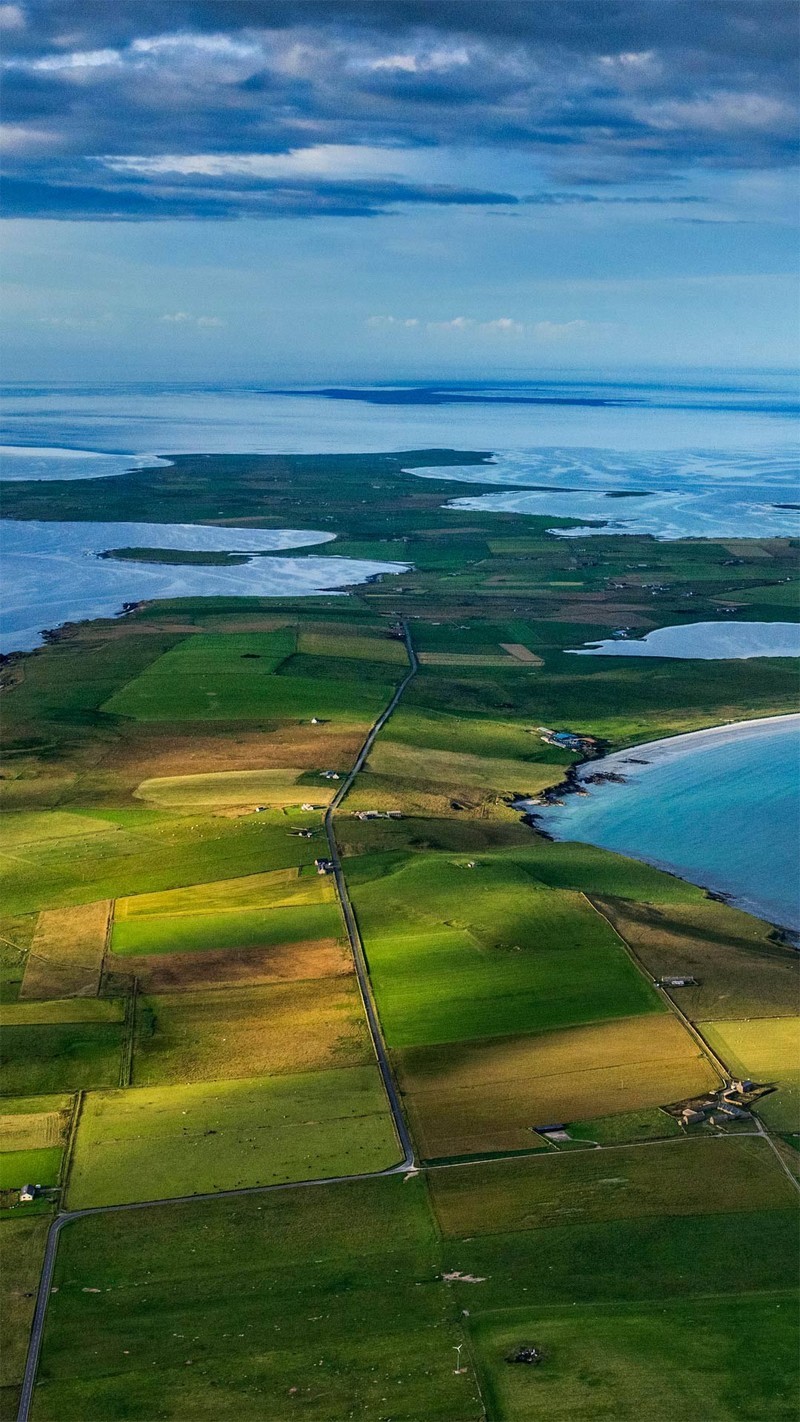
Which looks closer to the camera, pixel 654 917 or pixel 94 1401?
pixel 94 1401

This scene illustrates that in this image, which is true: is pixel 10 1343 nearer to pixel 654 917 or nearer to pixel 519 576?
pixel 654 917

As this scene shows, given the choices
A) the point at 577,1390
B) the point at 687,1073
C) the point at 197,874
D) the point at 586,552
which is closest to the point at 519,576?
the point at 586,552

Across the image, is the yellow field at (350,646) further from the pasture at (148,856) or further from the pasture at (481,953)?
the pasture at (481,953)

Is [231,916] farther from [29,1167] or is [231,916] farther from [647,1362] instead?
[647,1362]

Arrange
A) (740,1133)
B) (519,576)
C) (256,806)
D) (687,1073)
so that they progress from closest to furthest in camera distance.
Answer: (740,1133)
(687,1073)
(256,806)
(519,576)

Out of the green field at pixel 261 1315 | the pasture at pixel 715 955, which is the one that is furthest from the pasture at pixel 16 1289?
the pasture at pixel 715 955

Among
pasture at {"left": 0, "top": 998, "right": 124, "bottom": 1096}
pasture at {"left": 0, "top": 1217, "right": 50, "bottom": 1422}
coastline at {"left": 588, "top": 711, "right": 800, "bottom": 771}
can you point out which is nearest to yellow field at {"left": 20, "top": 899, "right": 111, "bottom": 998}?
pasture at {"left": 0, "top": 998, "right": 124, "bottom": 1096}
